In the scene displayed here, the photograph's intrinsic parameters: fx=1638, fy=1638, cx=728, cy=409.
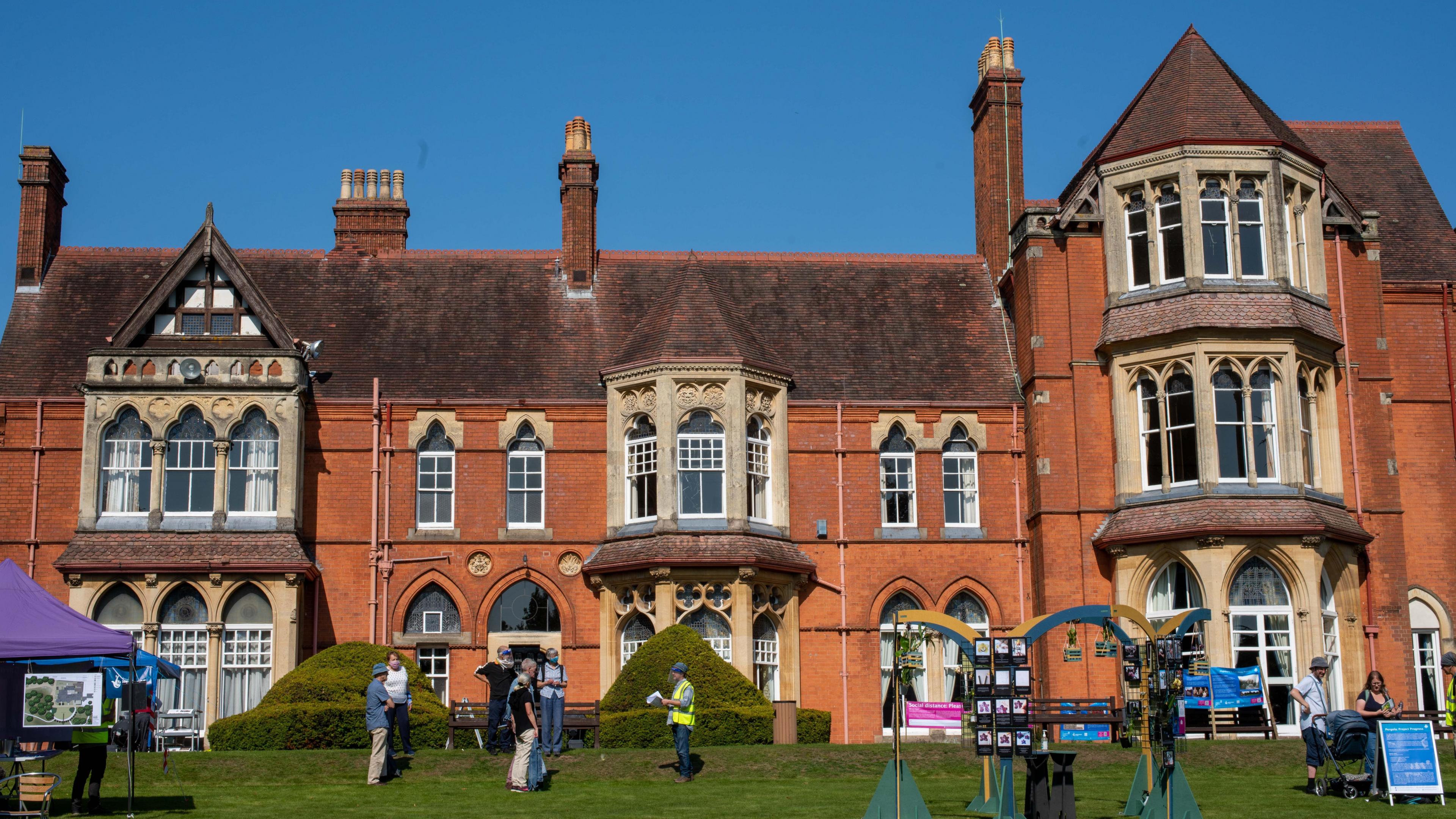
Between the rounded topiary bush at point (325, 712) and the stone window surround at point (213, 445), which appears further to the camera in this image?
the stone window surround at point (213, 445)

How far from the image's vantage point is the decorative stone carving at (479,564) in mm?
31984

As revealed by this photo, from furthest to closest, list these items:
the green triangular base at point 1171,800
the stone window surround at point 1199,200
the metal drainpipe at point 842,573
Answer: the metal drainpipe at point 842,573, the stone window surround at point 1199,200, the green triangular base at point 1171,800

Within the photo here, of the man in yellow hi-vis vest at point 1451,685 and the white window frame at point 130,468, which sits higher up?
the white window frame at point 130,468

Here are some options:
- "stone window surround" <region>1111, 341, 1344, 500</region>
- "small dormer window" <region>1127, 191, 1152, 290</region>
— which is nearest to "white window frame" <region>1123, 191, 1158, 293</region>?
"small dormer window" <region>1127, 191, 1152, 290</region>

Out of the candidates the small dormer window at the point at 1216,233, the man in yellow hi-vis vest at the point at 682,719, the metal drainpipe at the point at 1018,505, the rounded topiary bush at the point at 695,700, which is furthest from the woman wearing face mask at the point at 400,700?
the small dormer window at the point at 1216,233

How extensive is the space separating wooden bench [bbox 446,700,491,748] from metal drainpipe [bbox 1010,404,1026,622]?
11.1 metres

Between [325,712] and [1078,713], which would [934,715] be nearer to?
[1078,713]

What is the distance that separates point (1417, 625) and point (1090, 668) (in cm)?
710

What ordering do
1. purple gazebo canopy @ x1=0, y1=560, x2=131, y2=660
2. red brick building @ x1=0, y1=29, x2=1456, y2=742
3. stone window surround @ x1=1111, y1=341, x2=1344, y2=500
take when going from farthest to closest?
red brick building @ x1=0, y1=29, x2=1456, y2=742
stone window surround @ x1=1111, y1=341, x2=1344, y2=500
purple gazebo canopy @ x1=0, y1=560, x2=131, y2=660

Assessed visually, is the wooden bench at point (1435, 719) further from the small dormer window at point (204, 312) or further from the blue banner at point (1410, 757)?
the small dormer window at point (204, 312)

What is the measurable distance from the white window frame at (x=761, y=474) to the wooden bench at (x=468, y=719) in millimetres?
7354

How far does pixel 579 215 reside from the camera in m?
35.8

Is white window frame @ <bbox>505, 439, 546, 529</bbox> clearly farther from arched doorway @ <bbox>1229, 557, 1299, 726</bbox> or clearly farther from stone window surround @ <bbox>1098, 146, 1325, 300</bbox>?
arched doorway @ <bbox>1229, 557, 1299, 726</bbox>

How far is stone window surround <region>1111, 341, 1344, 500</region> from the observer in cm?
2964
